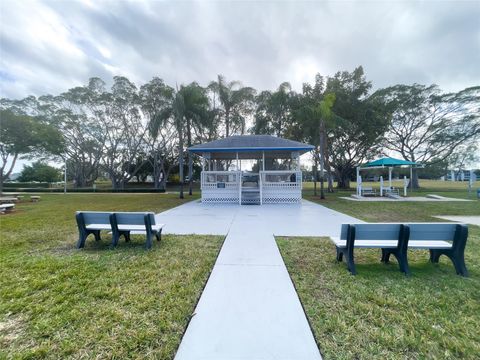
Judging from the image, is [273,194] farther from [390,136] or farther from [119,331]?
[390,136]

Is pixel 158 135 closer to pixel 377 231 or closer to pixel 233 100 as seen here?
pixel 233 100

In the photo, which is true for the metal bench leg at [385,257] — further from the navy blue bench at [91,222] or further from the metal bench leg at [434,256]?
the navy blue bench at [91,222]

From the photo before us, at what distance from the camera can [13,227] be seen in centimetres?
666

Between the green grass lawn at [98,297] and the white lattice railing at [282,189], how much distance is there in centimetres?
824

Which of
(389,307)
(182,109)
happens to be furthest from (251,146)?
(389,307)

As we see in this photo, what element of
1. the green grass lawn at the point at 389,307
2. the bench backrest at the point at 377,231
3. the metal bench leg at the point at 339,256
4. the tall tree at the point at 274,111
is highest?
the tall tree at the point at 274,111

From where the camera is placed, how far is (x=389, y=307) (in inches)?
100

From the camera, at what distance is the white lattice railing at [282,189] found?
1271 centimetres

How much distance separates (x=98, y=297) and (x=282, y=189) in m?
11.1

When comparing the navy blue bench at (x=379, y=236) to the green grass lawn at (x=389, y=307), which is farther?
the navy blue bench at (x=379, y=236)

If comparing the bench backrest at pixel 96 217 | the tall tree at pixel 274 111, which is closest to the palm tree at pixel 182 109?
the tall tree at pixel 274 111

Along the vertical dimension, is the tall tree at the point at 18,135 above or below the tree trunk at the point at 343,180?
above

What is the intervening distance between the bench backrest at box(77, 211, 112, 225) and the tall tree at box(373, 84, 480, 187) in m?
29.6

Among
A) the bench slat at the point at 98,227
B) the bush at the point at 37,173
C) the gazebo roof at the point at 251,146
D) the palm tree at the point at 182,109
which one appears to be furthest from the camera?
the bush at the point at 37,173
